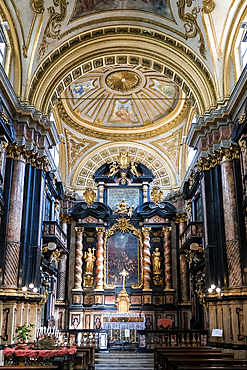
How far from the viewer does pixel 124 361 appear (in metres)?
16.3

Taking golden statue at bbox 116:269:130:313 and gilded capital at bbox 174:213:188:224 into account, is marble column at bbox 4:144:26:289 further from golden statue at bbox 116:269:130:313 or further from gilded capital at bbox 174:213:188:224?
gilded capital at bbox 174:213:188:224

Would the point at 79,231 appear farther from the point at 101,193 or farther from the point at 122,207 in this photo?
the point at 122,207

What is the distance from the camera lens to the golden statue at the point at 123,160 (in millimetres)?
28297

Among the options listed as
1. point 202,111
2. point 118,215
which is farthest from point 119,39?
point 118,215

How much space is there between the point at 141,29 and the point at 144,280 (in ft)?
47.7

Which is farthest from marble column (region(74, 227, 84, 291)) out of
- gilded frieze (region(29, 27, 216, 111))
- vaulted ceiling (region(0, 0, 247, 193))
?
gilded frieze (region(29, 27, 216, 111))

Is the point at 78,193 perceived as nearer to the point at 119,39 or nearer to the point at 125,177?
the point at 125,177

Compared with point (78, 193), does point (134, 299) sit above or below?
below

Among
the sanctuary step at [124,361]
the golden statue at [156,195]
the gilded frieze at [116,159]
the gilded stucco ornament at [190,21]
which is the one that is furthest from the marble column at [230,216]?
the gilded frieze at [116,159]

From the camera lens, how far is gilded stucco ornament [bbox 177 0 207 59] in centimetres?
1825

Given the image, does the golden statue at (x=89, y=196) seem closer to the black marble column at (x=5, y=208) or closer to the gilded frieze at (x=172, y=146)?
the gilded frieze at (x=172, y=146)

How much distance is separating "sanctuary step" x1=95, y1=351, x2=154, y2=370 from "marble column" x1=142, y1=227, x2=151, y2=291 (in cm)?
827

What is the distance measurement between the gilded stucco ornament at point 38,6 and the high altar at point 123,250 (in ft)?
40.7

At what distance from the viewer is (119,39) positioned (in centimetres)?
2078
